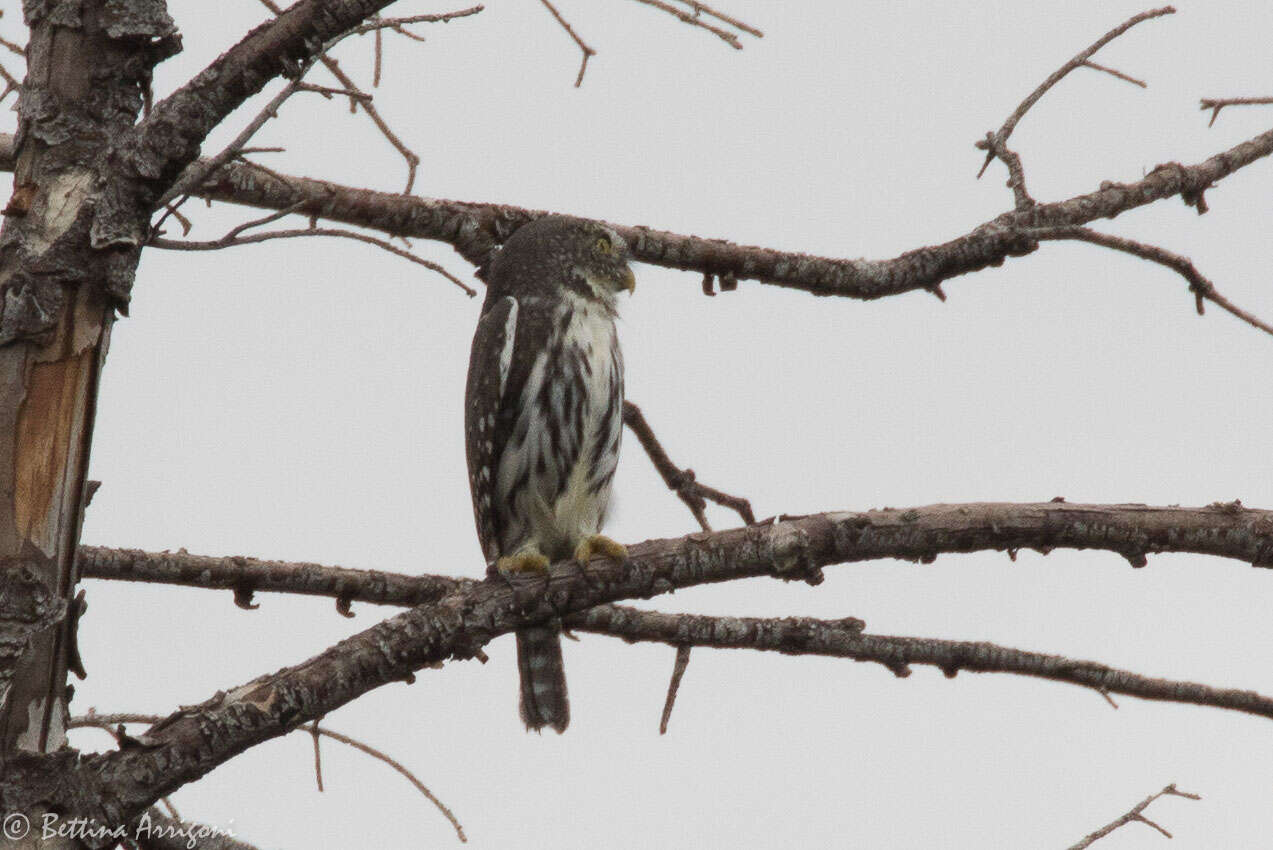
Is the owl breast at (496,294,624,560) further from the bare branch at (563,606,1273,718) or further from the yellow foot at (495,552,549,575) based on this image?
the bare branch at (563,606,1273,718)

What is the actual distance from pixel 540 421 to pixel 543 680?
91 centimetres

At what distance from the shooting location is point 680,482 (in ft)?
17.3

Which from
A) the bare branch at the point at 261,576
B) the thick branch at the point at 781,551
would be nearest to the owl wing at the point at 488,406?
the bare branch at the point at 261,576

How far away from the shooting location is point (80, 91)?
120 inches

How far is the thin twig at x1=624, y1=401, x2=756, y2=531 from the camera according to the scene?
16.5 feet

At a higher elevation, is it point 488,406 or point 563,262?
point 563,262

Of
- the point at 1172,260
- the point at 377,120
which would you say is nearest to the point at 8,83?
the point at 377,120

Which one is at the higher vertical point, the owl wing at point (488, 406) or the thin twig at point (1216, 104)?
the thin twig at point (1216, 104)

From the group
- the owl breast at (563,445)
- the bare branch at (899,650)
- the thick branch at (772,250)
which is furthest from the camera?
the owl breast at (563,445)

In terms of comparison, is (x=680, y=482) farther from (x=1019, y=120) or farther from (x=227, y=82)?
(x=227, y=82)

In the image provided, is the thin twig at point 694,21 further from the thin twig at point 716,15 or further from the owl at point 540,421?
the owl at point 540,421

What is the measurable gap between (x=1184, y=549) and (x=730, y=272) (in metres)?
1.84

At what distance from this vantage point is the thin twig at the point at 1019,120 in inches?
175

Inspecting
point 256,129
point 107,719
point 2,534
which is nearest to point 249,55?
point 256,129
